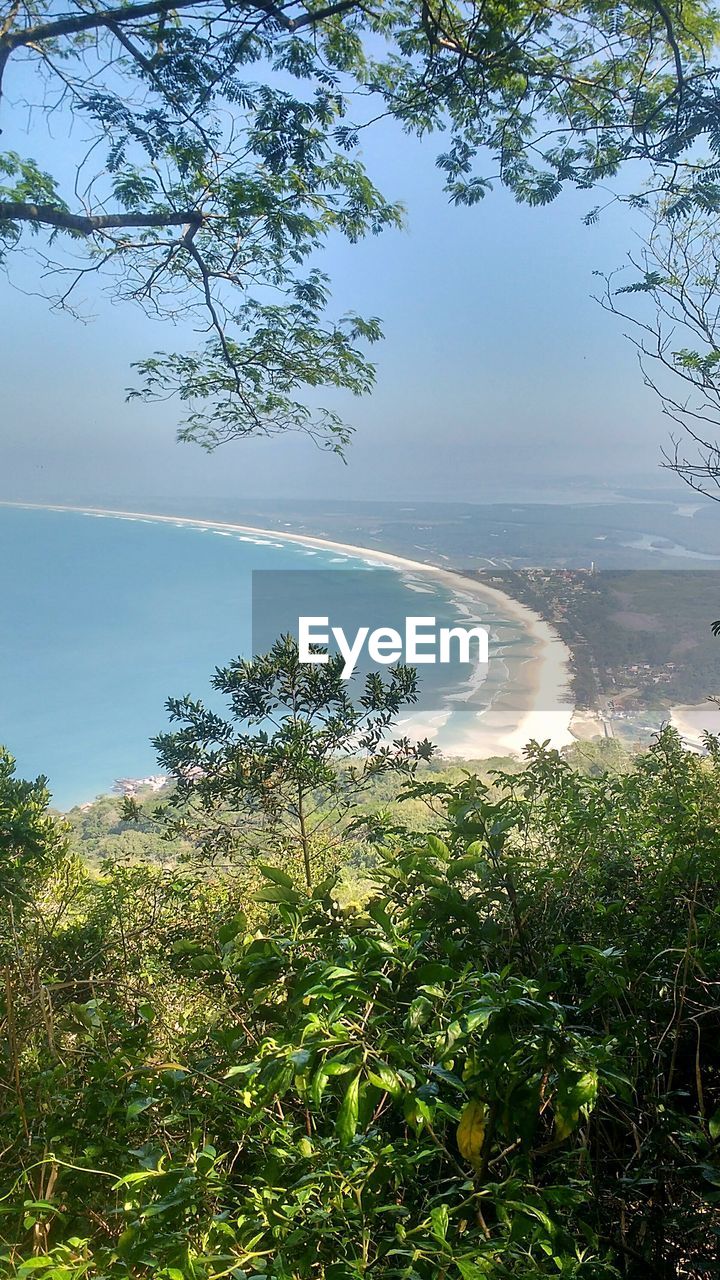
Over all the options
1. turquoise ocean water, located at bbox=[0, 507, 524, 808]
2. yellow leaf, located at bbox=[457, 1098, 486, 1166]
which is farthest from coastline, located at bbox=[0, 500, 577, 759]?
yellow leaf, located at bbox=[457, 1098, 486, 1166]

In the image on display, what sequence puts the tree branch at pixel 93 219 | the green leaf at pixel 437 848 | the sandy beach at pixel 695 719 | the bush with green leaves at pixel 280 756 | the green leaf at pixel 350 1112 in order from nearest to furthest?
the green leaf at pixel 350 1112 → the green leaf at pixel 437 848 → the bush with green leaves at pixel 280 756 → the tree branch at pixel 93 219 → the sandy beach at pixel 695 719

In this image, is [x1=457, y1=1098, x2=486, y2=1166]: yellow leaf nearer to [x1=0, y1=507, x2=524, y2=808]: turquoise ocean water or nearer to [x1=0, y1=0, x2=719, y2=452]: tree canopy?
[x1=0, y1=507, x2=524, y2=808]: turquoise ocean water

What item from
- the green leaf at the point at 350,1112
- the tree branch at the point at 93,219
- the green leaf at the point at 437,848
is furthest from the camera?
the tree branch at the point at 93,219

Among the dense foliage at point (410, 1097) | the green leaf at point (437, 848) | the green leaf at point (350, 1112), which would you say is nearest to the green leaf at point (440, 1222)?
the dense foliage at point (410, 1097)

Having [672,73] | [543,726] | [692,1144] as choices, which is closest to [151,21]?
[672,73]

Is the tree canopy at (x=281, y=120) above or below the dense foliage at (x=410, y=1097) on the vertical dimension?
above

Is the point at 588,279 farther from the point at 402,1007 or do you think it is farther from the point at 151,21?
the point at 402,1007

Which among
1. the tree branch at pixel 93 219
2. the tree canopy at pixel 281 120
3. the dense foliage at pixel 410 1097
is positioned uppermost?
the tree canopy at pixel 281 120

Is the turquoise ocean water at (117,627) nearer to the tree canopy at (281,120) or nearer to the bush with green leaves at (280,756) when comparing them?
Answer: the bush with green leaves at (280,756)

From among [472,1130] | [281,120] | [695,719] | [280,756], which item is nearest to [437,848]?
[472,1130]
